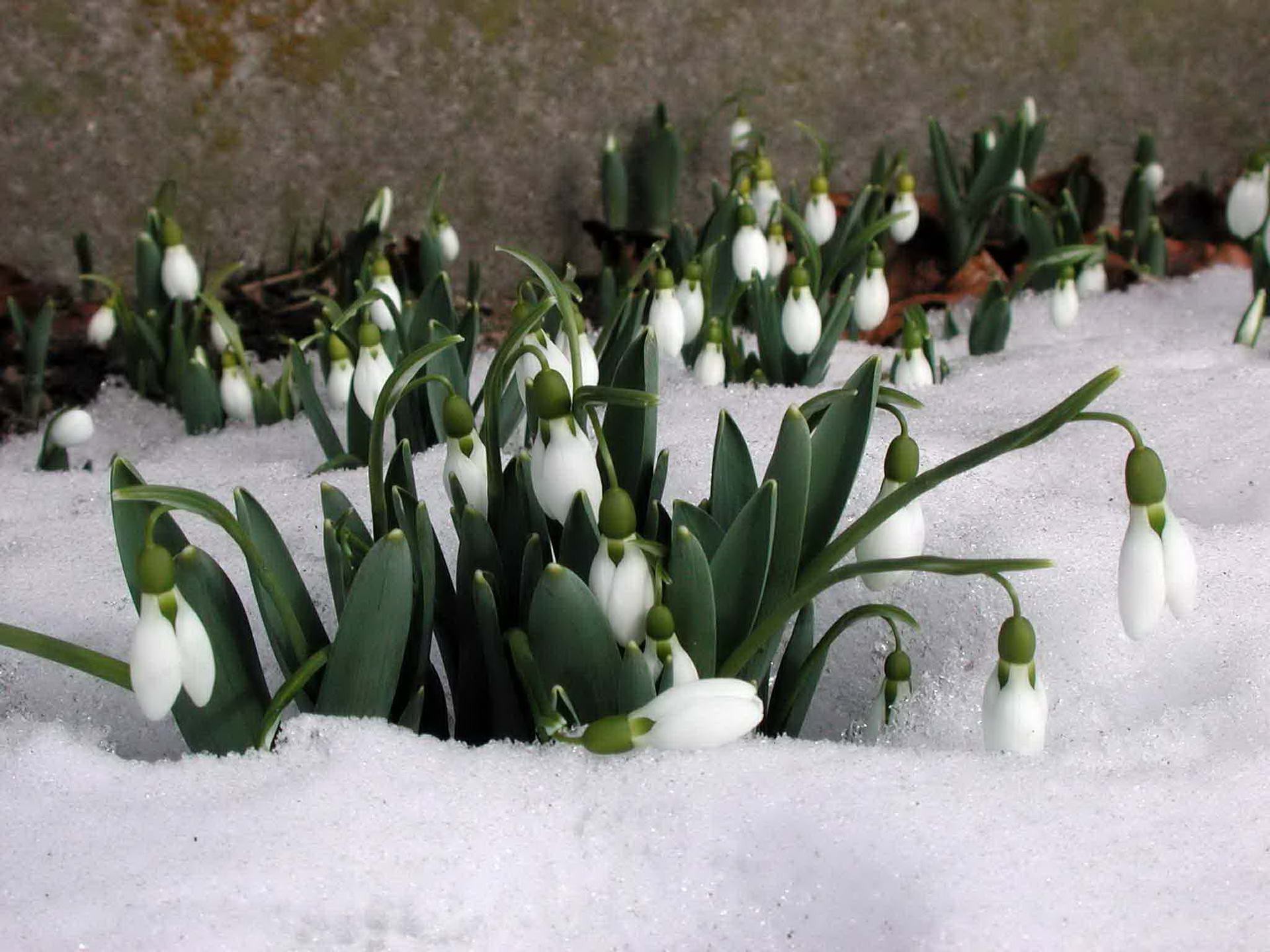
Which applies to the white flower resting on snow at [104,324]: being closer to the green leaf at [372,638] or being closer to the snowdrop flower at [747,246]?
the snowdrop flower at [747,246]

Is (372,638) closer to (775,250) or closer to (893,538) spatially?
(893,538)

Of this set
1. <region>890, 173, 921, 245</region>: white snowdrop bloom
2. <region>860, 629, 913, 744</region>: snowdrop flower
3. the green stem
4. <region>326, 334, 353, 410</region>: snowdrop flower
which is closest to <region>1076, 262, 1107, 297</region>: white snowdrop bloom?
Answer: <region>890, 173, 921, 245</region>: white snowdrop bloom

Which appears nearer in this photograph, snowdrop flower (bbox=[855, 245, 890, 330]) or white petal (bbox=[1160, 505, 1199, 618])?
white petal (bbox=[1160, 505, 1199, 618])

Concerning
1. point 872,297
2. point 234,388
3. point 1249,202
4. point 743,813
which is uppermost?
point 1249,202

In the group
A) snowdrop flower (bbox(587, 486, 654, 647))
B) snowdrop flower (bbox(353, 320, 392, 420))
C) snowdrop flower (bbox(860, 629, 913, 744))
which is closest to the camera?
snowdrop flower (bbox(587, 486, 654, 647))

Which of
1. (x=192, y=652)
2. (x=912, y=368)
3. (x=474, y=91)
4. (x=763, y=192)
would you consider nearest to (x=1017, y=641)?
(x=192, y=652)

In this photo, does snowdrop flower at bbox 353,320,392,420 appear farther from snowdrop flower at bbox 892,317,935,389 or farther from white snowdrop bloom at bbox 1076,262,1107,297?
white snowdrop bloom at bbox 1076,262,1107,297

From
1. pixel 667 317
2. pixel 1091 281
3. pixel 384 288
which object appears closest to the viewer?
pixel 667 317

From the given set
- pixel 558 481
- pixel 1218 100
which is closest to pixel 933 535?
pixel 558 481
